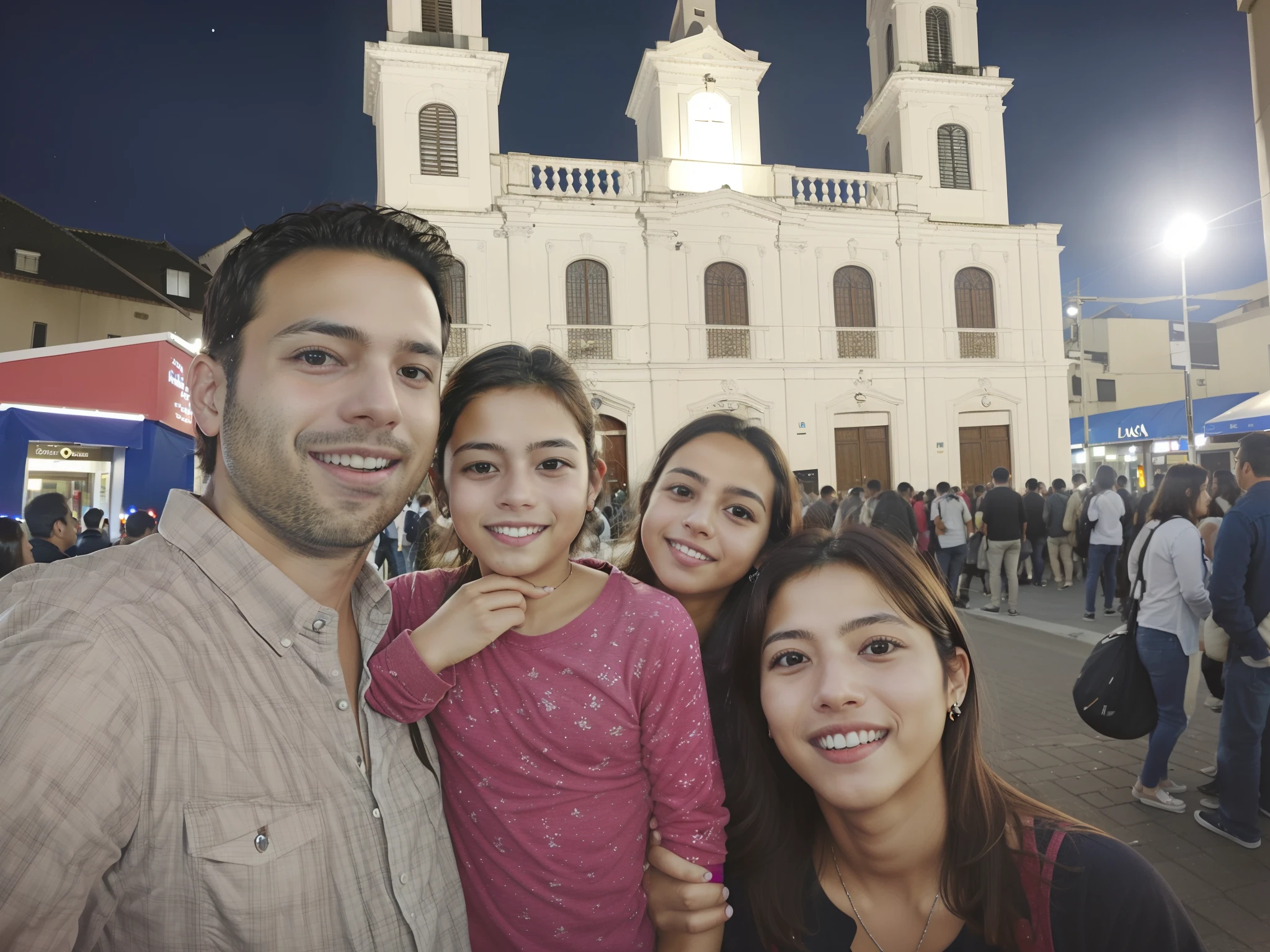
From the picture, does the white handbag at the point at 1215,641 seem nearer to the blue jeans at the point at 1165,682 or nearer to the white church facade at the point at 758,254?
the blue jeans at the point at 1165,682

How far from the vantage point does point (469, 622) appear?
61.7 inches

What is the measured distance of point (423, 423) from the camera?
146 cm

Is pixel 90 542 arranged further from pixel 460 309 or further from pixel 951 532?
pixel 460 309

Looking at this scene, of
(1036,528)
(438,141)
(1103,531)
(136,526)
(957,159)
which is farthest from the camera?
(957,159)

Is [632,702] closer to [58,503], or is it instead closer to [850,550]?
[850,550]

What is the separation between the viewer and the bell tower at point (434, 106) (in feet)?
58.3

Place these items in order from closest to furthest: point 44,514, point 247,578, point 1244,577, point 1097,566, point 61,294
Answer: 1. point 247,578
2. point 1244,577
3. point 44,514
4. point 1097,566
5. point 61,294

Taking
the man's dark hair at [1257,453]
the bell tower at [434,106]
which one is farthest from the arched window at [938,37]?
the man's dark hair at [1257,453]

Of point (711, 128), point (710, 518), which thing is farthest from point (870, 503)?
point (711, 128)

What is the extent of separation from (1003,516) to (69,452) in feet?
42.3

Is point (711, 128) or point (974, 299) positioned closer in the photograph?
point (711, 128)

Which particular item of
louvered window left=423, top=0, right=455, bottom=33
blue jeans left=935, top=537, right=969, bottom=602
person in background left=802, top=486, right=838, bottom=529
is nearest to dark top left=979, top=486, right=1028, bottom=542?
blue jeans left=935, top=537, right=969, bottom=602

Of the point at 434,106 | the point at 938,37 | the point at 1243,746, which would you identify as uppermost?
the point at 938,37

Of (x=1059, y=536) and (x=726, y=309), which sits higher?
(x=726, y=309)
